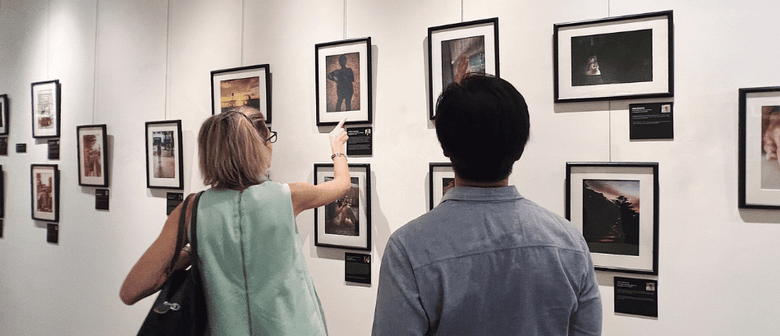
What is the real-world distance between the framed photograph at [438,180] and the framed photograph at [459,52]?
0.79 ft

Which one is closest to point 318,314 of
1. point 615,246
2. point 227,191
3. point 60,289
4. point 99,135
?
point 227,191

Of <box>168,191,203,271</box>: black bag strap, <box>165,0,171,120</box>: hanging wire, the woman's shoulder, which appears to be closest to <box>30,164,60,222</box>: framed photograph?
<box>165,0,171,120</box>: hanging wire

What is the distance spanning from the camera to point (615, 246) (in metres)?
1.80

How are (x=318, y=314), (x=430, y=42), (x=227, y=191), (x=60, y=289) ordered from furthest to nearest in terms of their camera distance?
1. (x=60, y=289)
2. (x=430, y=42)
3. (x=318, y=314)
4. (x=227, y=191)

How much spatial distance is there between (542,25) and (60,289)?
158 inches

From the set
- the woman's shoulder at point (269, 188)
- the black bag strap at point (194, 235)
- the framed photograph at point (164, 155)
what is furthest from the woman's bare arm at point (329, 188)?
the framed photograph at point (164, 155)

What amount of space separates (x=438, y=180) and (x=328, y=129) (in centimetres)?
69

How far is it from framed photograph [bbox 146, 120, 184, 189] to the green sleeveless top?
1463 mm

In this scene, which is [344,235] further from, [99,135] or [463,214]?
[99,135]

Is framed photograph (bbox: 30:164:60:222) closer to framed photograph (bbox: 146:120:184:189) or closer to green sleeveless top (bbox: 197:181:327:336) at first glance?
framed photograph (bbox: 146:120:184:189)

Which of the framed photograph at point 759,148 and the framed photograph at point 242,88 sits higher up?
the framed photograph at point 242,88

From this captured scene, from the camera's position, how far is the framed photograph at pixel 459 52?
1.97 metres

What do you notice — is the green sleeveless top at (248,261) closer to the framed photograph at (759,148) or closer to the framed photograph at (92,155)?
→ the framed photograph at (759,148)

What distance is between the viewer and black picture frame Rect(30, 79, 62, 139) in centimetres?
343
